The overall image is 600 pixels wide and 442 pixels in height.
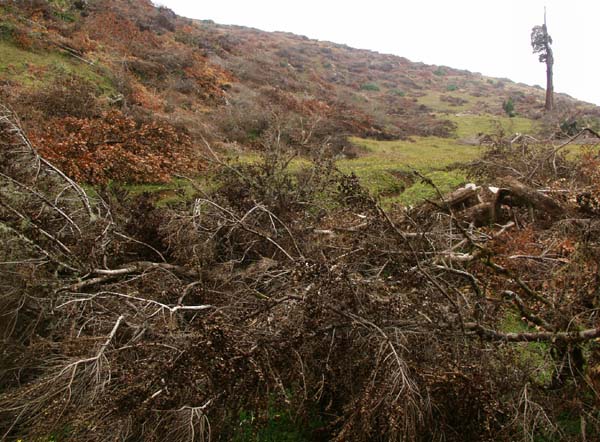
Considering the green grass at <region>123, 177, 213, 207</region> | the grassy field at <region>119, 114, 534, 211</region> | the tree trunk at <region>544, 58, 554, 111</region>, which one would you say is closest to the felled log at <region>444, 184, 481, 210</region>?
the grassy field at <region>119, 114, 534, 211</region>

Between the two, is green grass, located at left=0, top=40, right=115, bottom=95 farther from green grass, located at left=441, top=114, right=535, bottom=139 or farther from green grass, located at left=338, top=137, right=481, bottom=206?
green grass, located at left=441, top=114, right=535, bottom=139

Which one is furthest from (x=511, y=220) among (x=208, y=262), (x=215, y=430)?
(x=215, y=430)

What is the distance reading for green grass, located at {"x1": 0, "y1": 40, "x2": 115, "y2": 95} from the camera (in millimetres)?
12109

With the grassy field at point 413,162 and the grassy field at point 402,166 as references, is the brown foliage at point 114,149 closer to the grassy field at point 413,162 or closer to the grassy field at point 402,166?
the grassy field at point 402,166

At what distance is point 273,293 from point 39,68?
12.8 metres

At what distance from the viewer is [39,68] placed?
1284 cm

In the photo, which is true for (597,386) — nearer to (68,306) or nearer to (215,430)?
(215,430)

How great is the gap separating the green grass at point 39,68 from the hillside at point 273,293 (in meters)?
0.13

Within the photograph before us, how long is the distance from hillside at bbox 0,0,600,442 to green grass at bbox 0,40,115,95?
129 mm

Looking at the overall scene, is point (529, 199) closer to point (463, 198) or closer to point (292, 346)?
point (463, 198)

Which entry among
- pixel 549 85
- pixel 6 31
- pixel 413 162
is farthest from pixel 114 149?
pixel 549 85

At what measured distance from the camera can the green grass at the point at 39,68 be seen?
477 inches

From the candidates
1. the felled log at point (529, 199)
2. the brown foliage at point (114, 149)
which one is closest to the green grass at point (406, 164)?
the felled log at point (529, 199)

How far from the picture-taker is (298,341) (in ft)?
9.98
